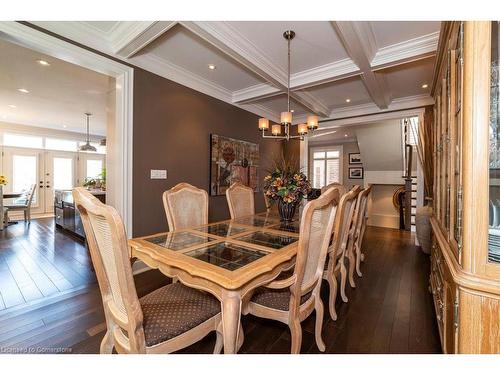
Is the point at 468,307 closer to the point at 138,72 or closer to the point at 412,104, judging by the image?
the point at 138,72

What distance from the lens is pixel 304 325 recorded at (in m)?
1.88

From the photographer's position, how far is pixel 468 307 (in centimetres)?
99

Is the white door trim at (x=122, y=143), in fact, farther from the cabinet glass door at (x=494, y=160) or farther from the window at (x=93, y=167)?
the window at (x=93, y=167)

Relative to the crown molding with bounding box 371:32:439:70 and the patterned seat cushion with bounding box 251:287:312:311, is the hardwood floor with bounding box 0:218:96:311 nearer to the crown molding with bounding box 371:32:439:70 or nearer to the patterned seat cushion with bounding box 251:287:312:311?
the patterned seat cushion with bounding box 251:287:312:311

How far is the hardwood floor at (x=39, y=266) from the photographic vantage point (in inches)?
92.2

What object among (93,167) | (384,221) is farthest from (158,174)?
(93,167)

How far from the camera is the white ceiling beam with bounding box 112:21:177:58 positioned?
2076 millimetres

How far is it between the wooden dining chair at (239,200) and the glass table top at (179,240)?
858mm

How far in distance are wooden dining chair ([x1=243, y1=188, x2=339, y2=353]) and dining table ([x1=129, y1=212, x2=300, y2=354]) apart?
0.35ft

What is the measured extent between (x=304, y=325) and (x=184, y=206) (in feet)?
4.76

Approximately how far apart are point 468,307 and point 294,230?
3.81 ft

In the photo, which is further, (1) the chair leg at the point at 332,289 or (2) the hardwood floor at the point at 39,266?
(2) the hardwood floor at the point at 39,266

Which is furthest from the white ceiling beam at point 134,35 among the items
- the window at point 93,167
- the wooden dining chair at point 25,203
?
the window at point 93,167
